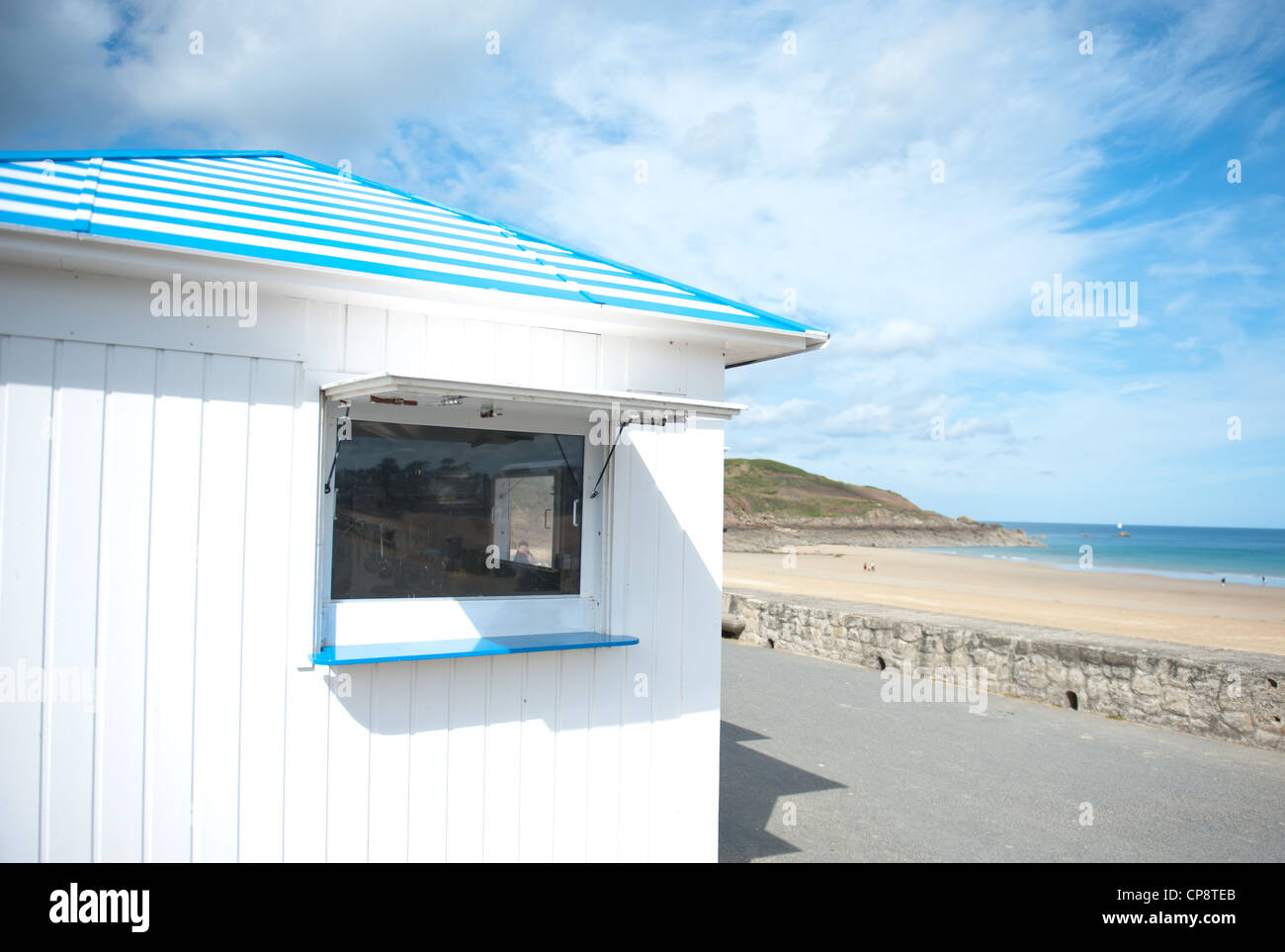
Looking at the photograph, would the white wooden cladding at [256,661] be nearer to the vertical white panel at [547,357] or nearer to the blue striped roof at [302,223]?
the vertical white panel at [547,357]

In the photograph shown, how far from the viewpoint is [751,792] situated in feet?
21.1

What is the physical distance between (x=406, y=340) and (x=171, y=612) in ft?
4.88

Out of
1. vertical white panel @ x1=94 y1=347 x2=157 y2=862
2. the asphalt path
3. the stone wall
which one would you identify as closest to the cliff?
the stone wall

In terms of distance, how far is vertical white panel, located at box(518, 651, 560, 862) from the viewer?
4.11 m

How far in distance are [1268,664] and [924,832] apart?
4.02 metres

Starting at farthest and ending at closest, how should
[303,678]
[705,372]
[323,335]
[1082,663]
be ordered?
[1082,663]
[705,372]
[323,335]
[303,678]

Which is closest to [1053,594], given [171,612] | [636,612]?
[636,612]

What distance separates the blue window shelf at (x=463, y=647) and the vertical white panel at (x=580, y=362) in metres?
1.23

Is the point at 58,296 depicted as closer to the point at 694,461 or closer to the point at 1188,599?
the point at 694,461

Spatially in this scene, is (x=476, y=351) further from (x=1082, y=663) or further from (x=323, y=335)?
(x=1082, y=663)

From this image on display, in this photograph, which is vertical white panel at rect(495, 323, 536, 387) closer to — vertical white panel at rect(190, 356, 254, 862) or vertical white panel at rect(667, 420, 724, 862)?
vertical white panel at rect(667, 420, 724, 862)

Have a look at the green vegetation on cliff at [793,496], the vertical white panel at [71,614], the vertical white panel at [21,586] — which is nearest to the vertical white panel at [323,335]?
the vertical white panel at [71,614]
